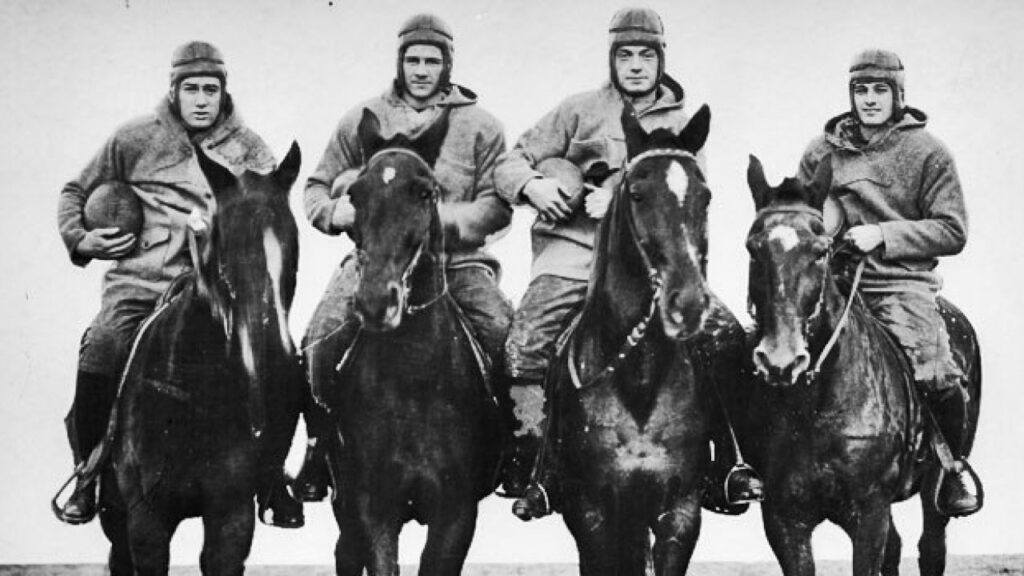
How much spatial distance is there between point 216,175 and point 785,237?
2.61m

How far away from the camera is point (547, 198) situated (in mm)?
9094

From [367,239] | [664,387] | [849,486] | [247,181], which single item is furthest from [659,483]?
[247,181]

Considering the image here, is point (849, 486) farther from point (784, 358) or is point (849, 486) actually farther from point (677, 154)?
point (677, 154)

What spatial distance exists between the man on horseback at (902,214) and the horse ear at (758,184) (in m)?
0.70

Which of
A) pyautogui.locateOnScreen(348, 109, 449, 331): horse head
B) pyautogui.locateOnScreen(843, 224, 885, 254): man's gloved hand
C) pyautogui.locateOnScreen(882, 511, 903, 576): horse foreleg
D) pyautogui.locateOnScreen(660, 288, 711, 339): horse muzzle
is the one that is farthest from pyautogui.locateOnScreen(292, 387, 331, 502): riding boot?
pyautogui.locateOnScreen(882, 511, 903, 576): horse foreleg

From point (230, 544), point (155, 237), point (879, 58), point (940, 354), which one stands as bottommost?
point (230, 544)

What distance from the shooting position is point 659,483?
27.3 ft

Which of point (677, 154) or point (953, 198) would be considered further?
point (953, 198)

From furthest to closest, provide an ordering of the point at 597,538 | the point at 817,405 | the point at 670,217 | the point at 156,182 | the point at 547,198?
the point at 156,182 < the point at 547,198 < the point at 817,405 < the point at 597,538 < the point at 670,217

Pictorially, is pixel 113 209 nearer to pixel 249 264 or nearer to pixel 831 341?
pixel 249 264

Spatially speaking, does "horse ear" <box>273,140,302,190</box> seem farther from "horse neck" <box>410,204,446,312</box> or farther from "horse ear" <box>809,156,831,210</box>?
"horse ear" <box>809,156,831,210</box>

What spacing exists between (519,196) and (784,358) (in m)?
1.67

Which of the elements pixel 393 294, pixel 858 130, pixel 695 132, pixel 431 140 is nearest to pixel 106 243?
pixel 431 140

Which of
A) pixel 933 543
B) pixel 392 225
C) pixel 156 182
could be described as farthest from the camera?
pixel 933 543
